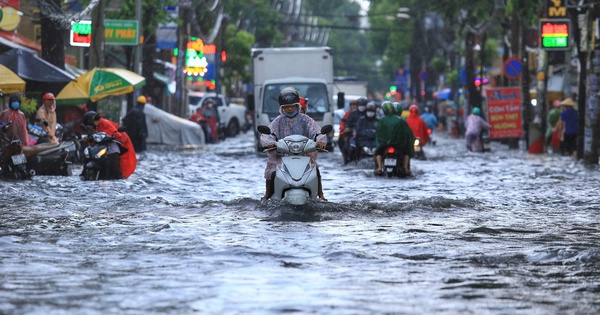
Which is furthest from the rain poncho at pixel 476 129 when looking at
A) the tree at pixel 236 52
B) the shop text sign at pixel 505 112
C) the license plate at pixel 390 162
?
the tree at pixel 236 52

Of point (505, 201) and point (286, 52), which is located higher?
point (286, 52)

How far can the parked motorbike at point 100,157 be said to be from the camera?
20844mm

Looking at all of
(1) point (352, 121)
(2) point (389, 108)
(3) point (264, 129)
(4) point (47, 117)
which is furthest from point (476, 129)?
(3) point (264, 129)

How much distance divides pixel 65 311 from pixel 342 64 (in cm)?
15843

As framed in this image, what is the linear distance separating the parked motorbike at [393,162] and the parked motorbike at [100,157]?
4918 millimetres

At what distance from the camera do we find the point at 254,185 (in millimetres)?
21312

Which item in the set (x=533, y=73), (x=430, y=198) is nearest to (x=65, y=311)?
(x=430, y=198)

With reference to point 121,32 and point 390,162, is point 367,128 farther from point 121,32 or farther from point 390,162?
point 121,32

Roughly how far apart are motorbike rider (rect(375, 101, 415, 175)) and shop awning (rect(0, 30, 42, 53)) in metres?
12.6

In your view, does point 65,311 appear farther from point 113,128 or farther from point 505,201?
point 113,128

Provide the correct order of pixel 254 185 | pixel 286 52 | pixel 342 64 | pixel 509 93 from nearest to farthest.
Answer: pixel 254 185 → pixel 286 52 → pixel 509 93 → pixel 342 64

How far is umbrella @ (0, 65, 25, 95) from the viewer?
2500cm

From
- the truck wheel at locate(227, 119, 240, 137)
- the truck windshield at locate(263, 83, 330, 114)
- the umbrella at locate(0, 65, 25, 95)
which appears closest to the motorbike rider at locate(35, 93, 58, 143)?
the umbrella at locate(0, 65, 25, 95)

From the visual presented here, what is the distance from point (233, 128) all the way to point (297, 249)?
4492 centimetres
